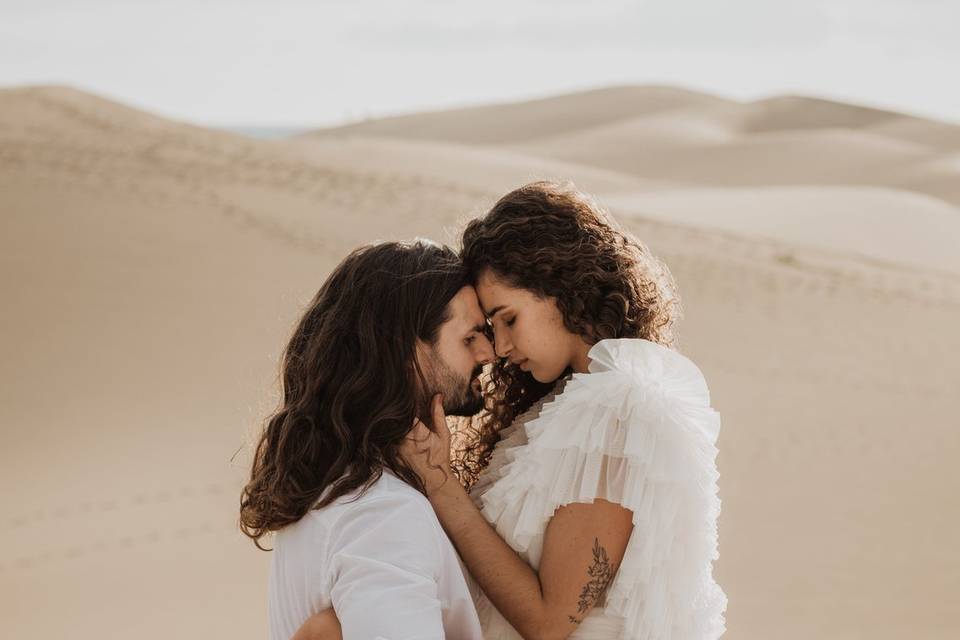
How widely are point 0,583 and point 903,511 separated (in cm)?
615

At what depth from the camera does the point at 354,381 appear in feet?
9.82

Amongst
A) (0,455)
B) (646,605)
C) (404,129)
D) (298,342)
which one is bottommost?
(404,129)

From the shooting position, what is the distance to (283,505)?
9.52 feet

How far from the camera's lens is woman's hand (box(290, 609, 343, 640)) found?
105 inches

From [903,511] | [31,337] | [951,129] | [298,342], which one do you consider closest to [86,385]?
[31,337]

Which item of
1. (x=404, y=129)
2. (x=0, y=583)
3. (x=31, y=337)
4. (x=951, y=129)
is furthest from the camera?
(x=404, y=129)

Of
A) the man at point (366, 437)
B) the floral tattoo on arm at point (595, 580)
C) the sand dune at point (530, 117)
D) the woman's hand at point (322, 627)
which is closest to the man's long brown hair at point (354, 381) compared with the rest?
the man at point (366, 437)

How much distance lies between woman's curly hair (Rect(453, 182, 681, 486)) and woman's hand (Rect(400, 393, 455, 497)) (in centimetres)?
43

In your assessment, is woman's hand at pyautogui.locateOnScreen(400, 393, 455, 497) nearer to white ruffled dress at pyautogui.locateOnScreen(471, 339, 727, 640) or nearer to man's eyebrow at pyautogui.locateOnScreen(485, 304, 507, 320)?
white ruffled dress at pyautogui.locateOnScreen(471, 339, 727, 640)

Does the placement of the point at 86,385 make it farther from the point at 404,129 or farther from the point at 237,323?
the point at 404,129

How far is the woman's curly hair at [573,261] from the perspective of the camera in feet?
11.0

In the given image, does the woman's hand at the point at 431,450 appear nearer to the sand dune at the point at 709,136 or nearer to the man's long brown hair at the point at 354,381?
the man's long brown hair at the point at 354,381

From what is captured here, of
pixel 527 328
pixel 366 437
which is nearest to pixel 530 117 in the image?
pixel 527 328

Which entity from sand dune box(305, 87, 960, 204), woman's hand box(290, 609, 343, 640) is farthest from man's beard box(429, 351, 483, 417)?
sand dune box(305, 87, 960, 204)
